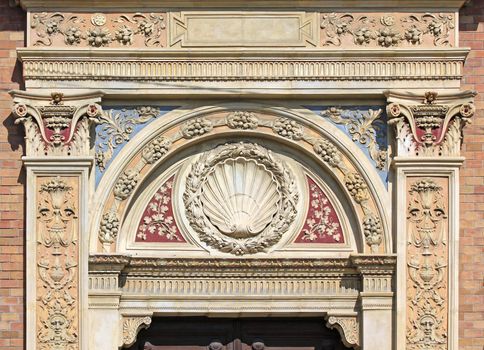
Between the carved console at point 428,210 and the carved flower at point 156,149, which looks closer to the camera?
the carved console at point 428,210

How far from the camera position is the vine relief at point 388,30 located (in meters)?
21.0

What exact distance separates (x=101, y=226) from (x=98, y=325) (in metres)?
1.05

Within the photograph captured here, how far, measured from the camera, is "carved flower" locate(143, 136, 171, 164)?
68.7 feet

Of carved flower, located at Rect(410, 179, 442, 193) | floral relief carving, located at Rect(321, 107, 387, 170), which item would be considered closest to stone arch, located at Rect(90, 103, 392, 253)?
floral relief carving, located at Rect(321, 107, 387, 170)

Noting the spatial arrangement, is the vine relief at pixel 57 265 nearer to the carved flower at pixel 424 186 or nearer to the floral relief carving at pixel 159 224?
the floral relief carving at pixel 159 224

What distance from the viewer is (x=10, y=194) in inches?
822

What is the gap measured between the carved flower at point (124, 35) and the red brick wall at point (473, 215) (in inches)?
140

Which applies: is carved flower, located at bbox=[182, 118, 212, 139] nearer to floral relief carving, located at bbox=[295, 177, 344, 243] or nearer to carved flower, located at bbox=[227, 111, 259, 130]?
carved flower, located at bbox=[227, 111, 259, 130]

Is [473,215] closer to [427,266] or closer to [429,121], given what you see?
[427,266]

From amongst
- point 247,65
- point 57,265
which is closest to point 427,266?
point 247,65

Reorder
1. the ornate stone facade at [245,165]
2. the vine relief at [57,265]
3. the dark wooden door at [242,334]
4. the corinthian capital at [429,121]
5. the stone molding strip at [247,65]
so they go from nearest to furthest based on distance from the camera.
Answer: the vine relief at [57,265] < the ornate stone facade at [245,165] < the corinthian capital at [429,121] < the stone molding strip at [247,65] < the dark wooden door at [242,334]

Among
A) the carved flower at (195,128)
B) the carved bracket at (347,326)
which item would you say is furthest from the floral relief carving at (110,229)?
the carved bracket at (347,326)

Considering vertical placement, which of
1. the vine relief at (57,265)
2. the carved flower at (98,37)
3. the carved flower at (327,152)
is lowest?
the vine relief at (57,265)

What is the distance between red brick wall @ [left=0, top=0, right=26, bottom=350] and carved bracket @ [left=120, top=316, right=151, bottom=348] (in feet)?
3.55
